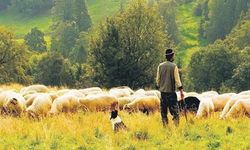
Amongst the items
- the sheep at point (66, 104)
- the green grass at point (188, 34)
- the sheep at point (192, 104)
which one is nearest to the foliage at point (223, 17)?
the green grass at point (188, 34)

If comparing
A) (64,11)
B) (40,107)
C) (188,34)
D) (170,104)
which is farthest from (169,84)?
(64,11)

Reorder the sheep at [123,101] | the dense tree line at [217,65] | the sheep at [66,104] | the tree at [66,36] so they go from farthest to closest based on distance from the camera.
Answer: the tree at [66,36] → the dense tree line at [217,65] → the sheep at [123,101] → the sheep at [66,104]

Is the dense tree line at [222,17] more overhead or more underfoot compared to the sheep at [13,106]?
more overhead

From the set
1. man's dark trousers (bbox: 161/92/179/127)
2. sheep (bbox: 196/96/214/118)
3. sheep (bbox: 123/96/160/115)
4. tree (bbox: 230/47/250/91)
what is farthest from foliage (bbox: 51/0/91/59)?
man's dark trousers (bbox: 161/92/179/127)

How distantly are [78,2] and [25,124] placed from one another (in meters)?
171

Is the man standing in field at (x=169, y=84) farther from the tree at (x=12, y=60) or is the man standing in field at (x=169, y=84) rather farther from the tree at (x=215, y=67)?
the tree at (x=215, y=67)

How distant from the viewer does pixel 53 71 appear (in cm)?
9519

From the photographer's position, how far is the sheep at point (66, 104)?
22.5 m

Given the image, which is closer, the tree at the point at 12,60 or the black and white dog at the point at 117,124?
the black and white dog at the point at 117,124

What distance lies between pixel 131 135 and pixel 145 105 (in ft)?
26.2

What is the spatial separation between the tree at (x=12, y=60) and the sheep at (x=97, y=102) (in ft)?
172

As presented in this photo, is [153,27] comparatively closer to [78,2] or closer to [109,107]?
[109,107]

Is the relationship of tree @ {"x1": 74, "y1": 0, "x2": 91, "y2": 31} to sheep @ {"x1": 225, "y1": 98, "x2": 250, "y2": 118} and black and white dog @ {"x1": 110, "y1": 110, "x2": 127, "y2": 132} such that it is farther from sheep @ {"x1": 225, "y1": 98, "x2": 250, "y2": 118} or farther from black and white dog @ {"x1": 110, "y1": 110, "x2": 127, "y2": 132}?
black and white dog @ {"x1": 110, "y1": 110, "x2": 127, "y2": 132}

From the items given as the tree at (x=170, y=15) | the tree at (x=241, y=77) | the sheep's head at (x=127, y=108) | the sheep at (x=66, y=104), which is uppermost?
the tree at (x=170, y=15)
